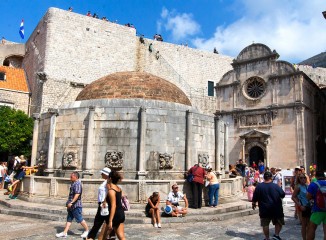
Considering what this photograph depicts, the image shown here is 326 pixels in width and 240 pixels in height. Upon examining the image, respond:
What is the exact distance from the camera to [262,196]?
6.33 metres

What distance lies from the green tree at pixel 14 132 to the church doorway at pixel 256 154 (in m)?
19.8

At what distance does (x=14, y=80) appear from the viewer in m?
33.3

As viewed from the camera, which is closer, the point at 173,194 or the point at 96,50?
the point at 173,194

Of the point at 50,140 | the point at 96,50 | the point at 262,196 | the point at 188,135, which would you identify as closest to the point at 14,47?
the point at 96,50

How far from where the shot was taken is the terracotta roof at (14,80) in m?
31.5

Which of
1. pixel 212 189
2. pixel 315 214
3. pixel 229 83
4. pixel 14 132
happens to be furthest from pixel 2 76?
pixel 315 214

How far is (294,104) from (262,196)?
22.0m

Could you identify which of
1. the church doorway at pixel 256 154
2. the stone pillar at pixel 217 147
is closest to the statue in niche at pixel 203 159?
the stone pillar at pixel 217 147

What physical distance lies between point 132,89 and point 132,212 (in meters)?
5.54

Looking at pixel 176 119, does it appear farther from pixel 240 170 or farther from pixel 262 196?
pixel 240 170

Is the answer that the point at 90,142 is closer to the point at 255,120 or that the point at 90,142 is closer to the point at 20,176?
the point at 20,176

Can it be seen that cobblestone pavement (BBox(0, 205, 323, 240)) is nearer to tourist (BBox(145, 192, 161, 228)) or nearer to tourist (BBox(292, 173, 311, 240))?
tourist (BBox(145, 192, 161, 228))

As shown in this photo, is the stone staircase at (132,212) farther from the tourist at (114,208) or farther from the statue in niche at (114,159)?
the tourist at (114,208)

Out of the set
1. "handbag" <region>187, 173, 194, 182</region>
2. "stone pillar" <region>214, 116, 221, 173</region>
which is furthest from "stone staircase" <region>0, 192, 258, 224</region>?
"stone pillar" <region>214, 116, 221, 173</region>
